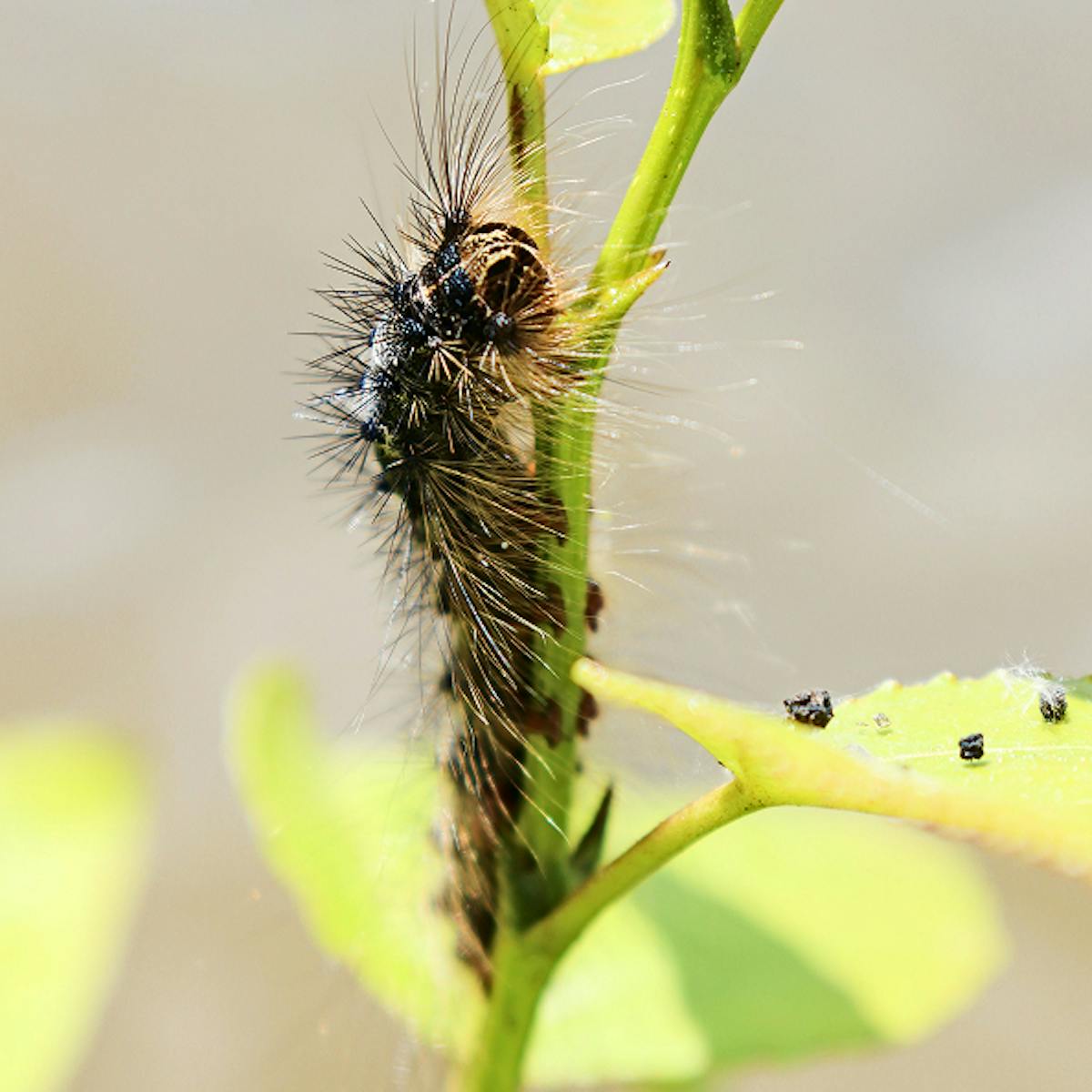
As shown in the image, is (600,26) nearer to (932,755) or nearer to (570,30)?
(570,30)

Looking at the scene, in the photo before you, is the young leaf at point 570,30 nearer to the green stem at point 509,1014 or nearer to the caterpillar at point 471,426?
the caterpillar at point 471,426

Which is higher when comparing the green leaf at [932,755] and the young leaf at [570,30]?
the young leaf at [570,30]

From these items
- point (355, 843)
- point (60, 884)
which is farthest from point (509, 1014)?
point (60, 884)

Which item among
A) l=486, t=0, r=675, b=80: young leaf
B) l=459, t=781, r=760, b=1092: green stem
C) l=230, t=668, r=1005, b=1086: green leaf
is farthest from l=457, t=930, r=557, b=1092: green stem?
l=486, t=0, r=675, b=80: young leaf

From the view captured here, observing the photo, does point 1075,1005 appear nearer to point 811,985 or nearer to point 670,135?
point 811,985

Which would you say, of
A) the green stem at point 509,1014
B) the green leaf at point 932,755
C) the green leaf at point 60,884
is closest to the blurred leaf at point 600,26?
the green leaf at point 932,755

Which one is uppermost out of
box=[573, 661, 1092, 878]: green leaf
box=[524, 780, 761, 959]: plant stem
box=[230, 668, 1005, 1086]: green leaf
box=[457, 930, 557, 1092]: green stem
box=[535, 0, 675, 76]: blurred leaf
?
box=[535, 0, 675, 76]: blurred leaf

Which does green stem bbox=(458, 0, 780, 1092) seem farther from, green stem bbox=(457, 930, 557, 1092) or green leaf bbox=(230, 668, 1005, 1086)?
green leaf bbox=(230, 668, 1005, 1086)
